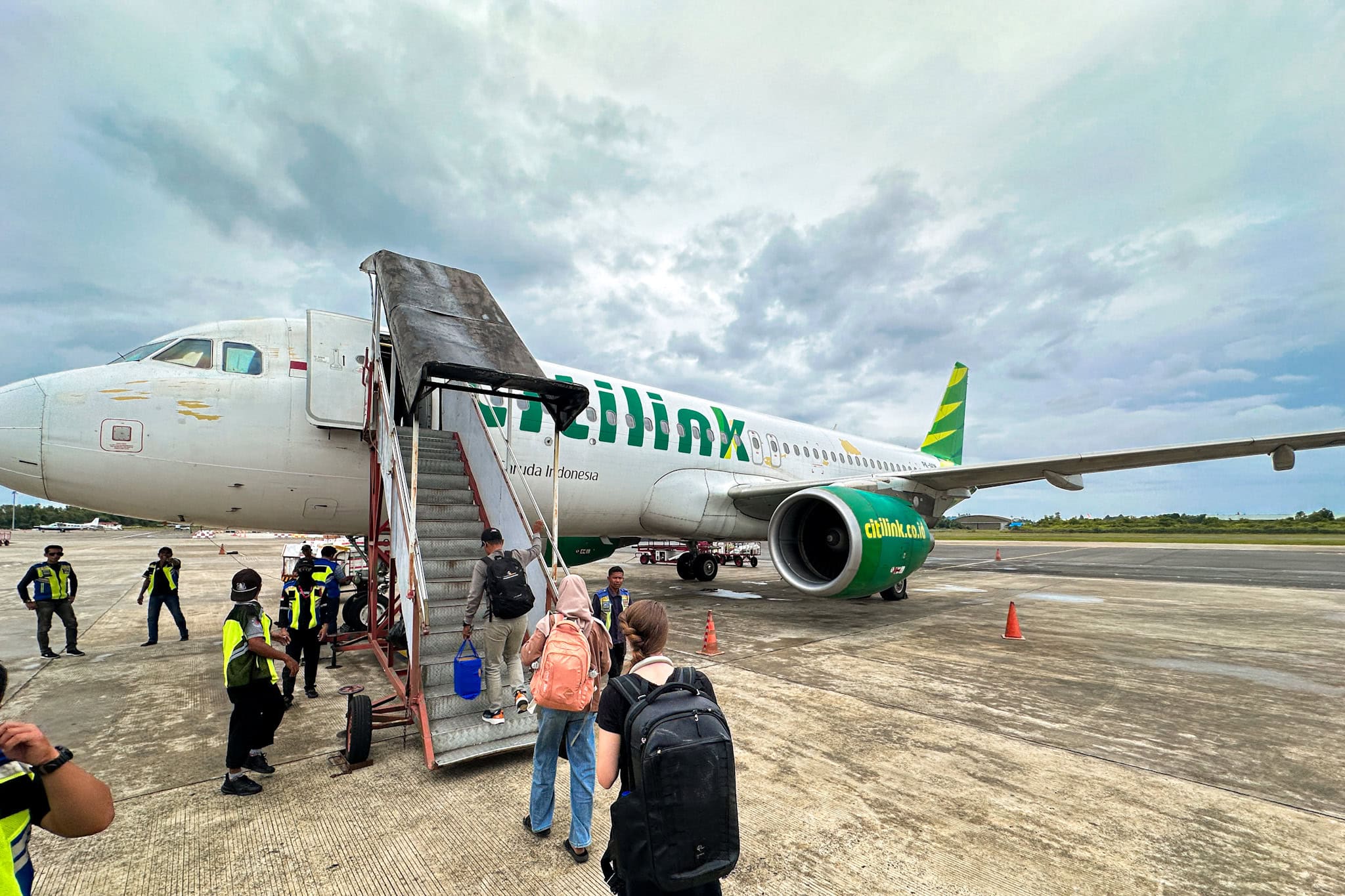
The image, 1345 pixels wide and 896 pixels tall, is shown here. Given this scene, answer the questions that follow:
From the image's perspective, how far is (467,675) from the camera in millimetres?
4172

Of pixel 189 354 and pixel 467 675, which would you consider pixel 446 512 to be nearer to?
pixel 467 675

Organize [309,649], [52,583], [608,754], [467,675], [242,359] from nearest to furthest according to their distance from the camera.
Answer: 1. [608,754]
2. [467,675]
3. [309,649]
4. [242,359]
5. [52,583]

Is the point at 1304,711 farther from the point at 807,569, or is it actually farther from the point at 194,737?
the point at 194,737

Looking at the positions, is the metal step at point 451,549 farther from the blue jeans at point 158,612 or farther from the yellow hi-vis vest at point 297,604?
the blue jeans at point 158,612

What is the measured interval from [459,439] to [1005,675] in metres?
6.61

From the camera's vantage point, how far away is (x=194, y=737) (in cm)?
442

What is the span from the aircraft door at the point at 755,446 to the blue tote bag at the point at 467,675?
8532 millimetres

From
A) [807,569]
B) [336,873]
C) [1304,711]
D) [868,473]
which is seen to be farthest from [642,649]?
[868,473]

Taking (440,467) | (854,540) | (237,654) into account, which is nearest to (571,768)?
(237,654)

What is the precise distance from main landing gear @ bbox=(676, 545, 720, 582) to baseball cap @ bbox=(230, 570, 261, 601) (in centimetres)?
Result: 1180

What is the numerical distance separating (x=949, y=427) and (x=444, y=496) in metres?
18.7

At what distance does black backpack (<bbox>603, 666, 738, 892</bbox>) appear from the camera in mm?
1642

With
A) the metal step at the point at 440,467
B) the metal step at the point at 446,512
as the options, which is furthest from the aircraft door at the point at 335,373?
the metal step at the point at 446,512

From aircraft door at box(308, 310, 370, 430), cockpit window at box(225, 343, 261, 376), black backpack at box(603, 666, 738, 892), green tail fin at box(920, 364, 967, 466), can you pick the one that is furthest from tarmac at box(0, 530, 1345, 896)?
green tail fin at box(920, 364, 967, 466)
